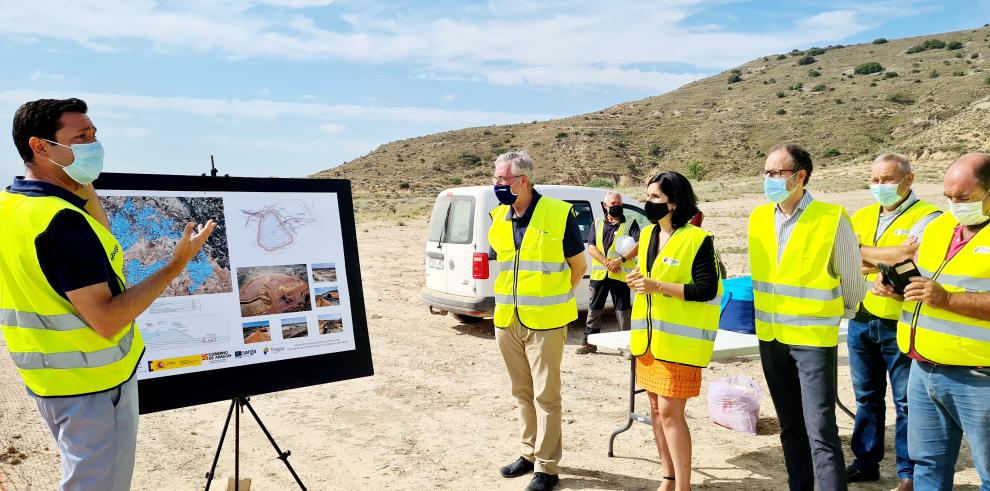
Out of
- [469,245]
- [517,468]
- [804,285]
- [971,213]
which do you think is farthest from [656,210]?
[469,245]

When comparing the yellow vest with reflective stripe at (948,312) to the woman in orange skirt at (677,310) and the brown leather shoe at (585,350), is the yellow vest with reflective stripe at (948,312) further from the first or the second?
the brown leather shoe at (585,350)

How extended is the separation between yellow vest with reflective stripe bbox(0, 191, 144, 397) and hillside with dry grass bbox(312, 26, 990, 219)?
3144 centimetres

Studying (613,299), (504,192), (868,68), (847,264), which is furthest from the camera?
(868,68)

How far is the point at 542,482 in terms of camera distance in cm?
440

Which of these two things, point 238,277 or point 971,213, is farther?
point 238,277

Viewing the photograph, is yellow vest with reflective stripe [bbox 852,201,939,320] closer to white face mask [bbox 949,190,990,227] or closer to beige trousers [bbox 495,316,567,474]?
white face mask [bbox 949,190,990,227]

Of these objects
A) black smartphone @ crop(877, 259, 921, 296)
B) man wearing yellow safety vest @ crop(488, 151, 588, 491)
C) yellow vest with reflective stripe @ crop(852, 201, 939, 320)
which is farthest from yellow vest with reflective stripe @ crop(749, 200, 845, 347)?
man wearing yellow safety vest @ crop(488, 151, 588, 491)

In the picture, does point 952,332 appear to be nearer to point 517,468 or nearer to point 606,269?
point 517,468

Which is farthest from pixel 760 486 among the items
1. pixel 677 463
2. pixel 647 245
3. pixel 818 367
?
pixel 647 245

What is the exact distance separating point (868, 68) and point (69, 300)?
80.8 m

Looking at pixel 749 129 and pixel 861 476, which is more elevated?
pixel 749 129

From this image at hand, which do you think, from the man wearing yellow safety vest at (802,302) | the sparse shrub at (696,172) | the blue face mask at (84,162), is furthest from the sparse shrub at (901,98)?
the blue face mask at (84,162)

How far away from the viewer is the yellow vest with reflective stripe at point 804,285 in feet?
11.6

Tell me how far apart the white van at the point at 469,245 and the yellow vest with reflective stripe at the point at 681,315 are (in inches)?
178
